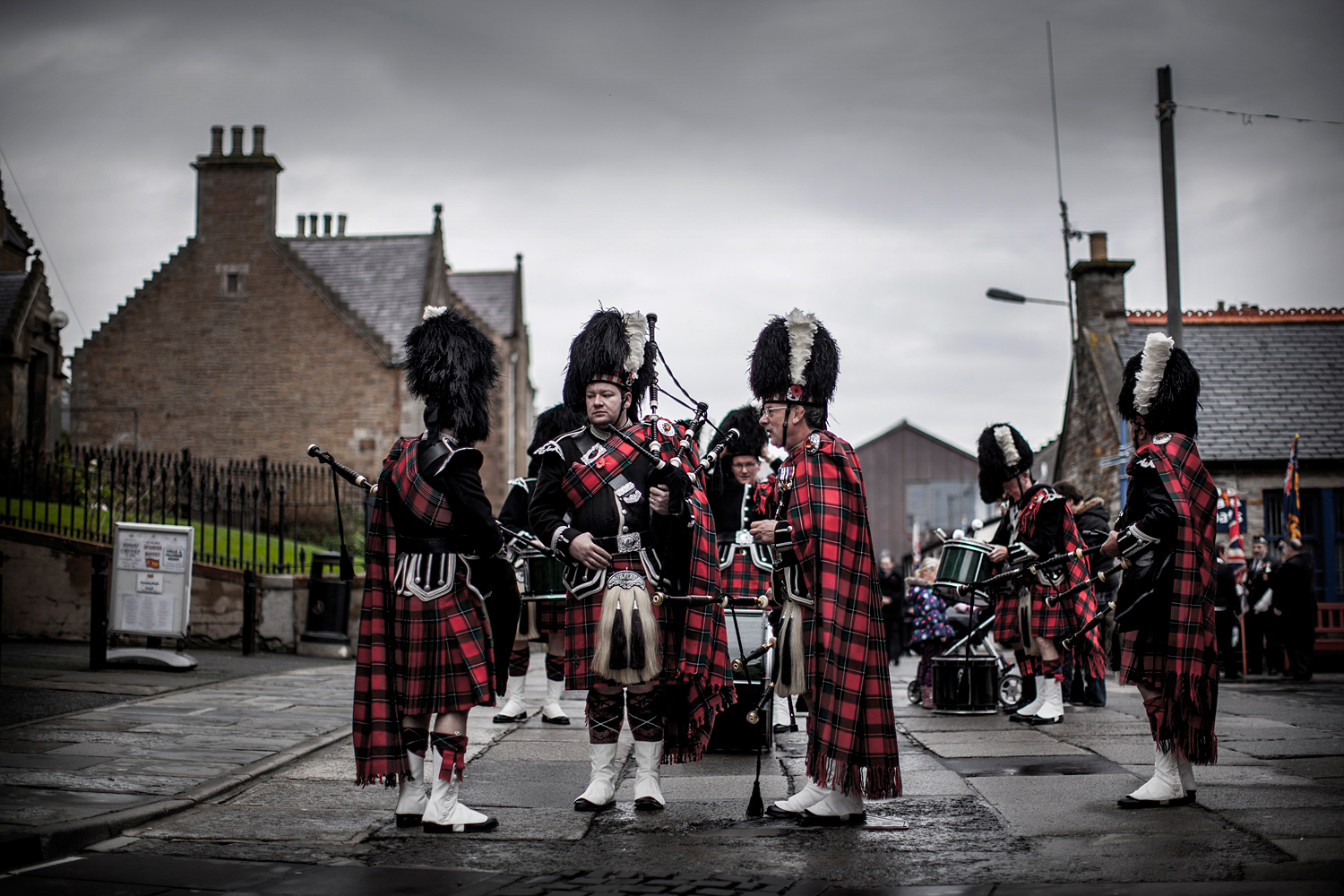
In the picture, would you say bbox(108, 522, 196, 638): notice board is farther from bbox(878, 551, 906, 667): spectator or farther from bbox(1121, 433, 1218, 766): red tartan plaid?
bbox(878, 551, 906, 667): spectator

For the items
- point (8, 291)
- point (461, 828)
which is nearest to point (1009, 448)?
point (461, 828)

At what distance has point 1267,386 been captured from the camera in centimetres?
2103

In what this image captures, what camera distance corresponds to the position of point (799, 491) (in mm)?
5523

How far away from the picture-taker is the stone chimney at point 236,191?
30062 millimetres

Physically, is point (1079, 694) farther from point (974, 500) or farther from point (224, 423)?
point (974, 500)

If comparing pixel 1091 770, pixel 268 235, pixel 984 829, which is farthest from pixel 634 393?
pixel 268 235

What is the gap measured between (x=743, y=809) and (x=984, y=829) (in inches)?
44.7

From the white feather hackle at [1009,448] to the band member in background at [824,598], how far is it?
3.90 meters

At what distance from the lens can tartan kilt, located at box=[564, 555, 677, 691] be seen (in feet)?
18.7

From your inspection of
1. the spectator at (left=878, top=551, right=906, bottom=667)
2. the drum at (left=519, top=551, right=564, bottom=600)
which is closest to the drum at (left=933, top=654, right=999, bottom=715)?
the drum at (left=519, top=551, right=564, bottom=600)

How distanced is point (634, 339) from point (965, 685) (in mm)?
5040

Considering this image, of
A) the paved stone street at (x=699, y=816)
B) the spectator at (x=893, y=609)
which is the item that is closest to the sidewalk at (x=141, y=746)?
the paved stone street at (x=699, y=816)

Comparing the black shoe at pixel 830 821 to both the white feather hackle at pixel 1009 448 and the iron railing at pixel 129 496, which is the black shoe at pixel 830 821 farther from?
the iron railing at pixel 129 496

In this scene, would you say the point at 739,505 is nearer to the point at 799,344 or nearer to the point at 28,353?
the point at 799,344
